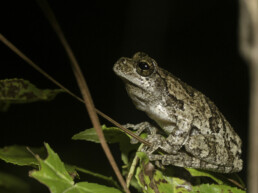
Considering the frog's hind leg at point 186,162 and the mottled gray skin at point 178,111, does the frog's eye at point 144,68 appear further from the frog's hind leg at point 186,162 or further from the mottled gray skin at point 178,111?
A: the frog's hind leg at point 186,162

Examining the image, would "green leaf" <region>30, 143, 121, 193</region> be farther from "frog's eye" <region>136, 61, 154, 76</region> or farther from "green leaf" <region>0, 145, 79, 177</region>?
"frog's eye" <region>136, 61, 154, 76</region>

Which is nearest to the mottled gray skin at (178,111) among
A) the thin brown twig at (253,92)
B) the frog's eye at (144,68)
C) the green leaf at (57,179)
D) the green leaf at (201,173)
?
the frog's eye at (144,68)

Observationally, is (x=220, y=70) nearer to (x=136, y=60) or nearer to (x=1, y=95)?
(x=136, y=60)

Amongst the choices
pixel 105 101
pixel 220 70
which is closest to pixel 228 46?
pixel 220 70

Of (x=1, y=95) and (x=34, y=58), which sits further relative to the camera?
(x=34, y=58)

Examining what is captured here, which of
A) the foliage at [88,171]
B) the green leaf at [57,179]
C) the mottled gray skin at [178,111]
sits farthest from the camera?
the mottled gray skin at [178,111]
